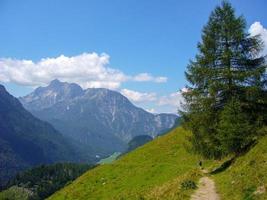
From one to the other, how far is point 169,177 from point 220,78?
40.9 ft

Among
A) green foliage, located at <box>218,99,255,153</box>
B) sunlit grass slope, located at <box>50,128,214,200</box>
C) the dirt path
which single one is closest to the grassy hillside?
sunlit grass slope, located at <box>50,128,214,200</box>

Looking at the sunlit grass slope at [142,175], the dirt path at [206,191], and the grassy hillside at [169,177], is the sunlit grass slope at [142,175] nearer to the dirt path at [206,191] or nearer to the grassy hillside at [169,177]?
the grassy hillside at [169,177]

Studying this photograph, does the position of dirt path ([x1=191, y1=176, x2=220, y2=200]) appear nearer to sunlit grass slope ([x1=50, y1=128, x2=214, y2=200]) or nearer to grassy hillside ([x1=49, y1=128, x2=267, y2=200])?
grassy hillside ([x1=49, y1=128, x2=267, y2=200])

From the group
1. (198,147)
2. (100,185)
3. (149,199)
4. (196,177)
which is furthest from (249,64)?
(100,185)

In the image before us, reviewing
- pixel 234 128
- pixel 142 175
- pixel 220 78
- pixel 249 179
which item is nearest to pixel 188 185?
pixel 249 179

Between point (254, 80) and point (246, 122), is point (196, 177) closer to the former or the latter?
point (246, 122)

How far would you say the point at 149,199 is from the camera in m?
26.5

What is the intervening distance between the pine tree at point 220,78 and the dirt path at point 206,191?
5019mm

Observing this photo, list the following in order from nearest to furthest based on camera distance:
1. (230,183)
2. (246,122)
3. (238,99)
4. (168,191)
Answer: (230,183)
(168,191)
(246,122)
(238,99)

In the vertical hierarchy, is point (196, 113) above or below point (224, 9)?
below

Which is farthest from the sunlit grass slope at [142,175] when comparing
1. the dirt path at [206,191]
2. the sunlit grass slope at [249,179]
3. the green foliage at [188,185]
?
the sunlit grass slope at [249,179]

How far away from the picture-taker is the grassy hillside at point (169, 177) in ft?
77.0

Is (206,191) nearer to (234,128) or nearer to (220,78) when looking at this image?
(234,128)

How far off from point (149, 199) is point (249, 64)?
15758mm
